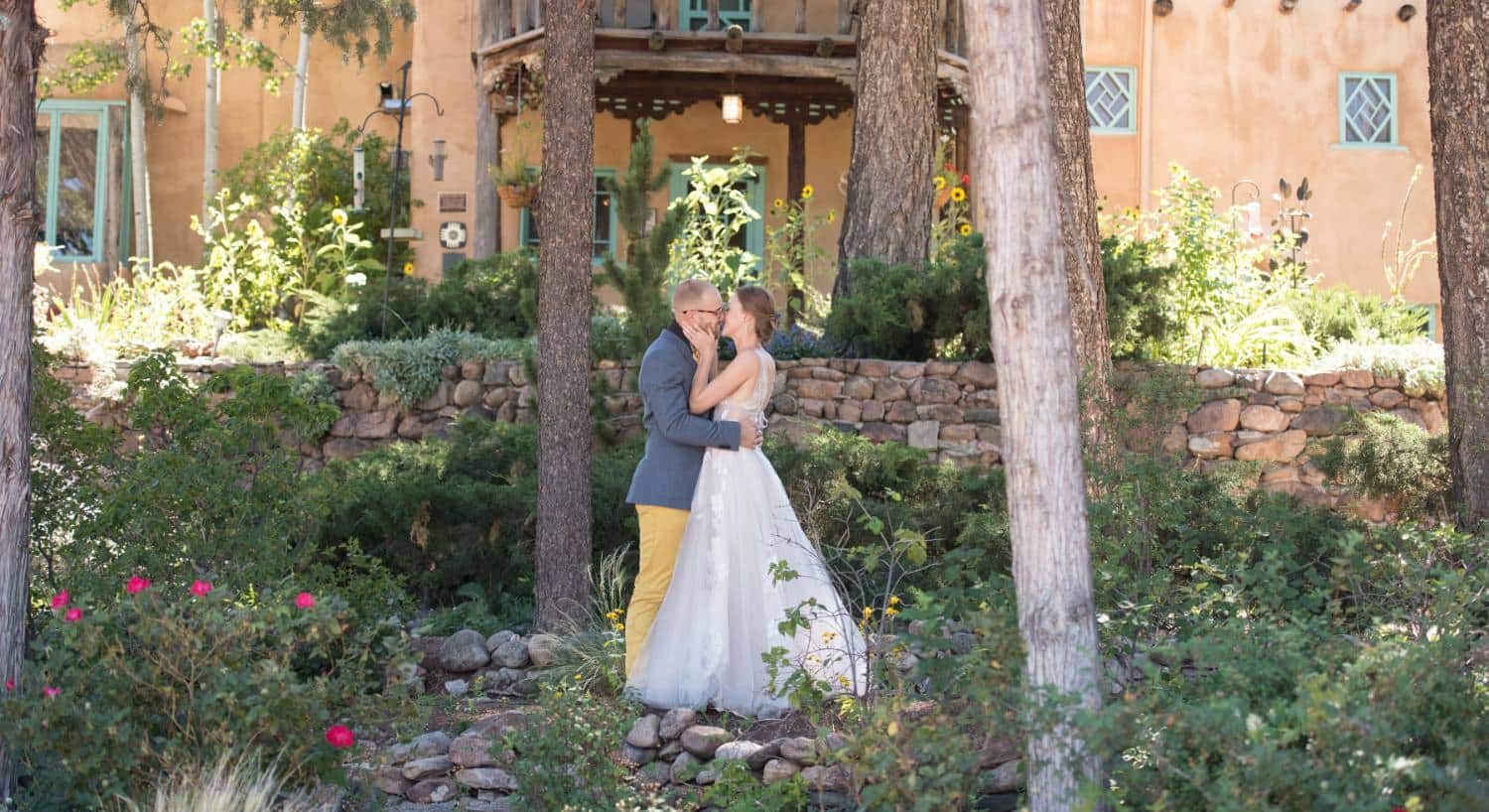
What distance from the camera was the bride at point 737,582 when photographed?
5.87 metres

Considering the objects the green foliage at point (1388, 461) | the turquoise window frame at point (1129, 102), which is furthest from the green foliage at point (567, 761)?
the turquoise window frame at point (1129, 102)

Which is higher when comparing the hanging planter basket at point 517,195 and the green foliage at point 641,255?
the hanging planter basket at point 517,195

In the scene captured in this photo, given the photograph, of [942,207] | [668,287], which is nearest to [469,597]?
[668,287]

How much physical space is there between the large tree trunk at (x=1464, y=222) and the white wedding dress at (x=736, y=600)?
321 centimetres

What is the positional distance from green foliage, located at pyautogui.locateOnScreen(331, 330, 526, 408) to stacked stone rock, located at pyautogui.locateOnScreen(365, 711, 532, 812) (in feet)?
19.3

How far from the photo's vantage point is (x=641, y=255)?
30.3 feet

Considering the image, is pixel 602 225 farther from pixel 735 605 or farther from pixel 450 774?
pixel 450 774

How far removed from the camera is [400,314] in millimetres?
12539

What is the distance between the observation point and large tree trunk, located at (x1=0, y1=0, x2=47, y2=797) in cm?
513

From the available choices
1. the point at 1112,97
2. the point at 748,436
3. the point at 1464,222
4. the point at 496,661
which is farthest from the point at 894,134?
the point at 1112,97

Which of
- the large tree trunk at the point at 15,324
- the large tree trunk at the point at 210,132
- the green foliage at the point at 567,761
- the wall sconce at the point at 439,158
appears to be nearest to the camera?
the green foliage at the point at 567,761

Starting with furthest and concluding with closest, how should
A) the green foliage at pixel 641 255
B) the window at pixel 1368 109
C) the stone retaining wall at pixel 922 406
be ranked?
1. the window at pixel 1368 109
2. the stone retaining wall at pixel 922 406
3. the green foliage at pixel 641 255

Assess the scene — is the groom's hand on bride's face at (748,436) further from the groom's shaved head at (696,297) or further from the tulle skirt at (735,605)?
the groom's shaved head at (696,297)

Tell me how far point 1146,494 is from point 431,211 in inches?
441
